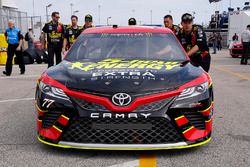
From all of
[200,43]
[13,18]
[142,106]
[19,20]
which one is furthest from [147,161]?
[19,20]

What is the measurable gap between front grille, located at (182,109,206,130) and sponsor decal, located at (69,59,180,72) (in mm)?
657

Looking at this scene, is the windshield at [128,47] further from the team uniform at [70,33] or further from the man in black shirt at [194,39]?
the team uniform at [70,33]

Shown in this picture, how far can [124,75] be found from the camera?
13.3 feet

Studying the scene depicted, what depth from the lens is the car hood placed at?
3842 millimetres

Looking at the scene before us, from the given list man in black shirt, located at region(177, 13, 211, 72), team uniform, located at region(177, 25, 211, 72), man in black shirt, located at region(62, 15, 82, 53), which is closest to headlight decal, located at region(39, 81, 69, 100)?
man in black shirt, located at region(177, 13, 211, 72)

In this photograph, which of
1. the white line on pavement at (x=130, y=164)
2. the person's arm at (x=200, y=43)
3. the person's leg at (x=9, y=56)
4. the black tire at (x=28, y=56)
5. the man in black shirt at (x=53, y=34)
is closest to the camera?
the white line on pavement at (x=130, y=164)

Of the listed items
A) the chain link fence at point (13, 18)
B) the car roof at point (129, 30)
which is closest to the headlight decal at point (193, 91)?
the car roof at point (129, 30)

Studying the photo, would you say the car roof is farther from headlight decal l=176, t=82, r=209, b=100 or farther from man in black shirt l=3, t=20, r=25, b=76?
man in black shirt l=3, t=20, r=25, b=76

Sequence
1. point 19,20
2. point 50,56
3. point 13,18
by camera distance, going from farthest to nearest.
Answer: point 19,20
point 13,18
point 50,56

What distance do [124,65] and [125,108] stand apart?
0.91 metres

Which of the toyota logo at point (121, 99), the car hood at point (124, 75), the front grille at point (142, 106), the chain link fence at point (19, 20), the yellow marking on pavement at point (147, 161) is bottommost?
the yellow marking on pavement at point (147, 161)

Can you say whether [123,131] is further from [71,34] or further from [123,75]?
[71,34]

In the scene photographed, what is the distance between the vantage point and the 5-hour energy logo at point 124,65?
4.38 m

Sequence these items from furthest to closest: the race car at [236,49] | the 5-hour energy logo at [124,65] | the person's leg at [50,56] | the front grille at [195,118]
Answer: the race car at [236,49]
the person's leg at [50,56]
the 5-hour energy logo at [124,65]
the front grille at [195,118]
